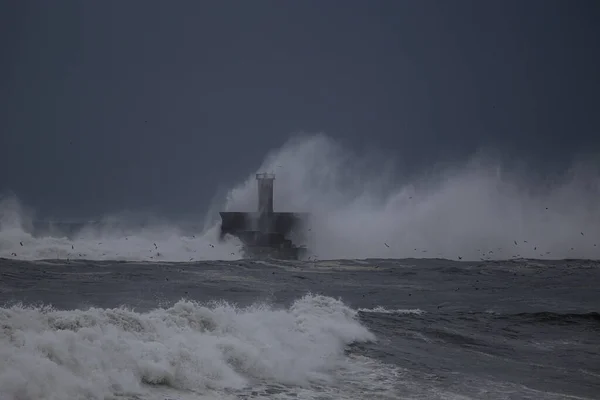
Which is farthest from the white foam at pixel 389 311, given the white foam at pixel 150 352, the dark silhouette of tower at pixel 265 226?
the dark silhouette of tower at pixel 265 226

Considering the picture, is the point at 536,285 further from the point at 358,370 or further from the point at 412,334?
the point at 358,370

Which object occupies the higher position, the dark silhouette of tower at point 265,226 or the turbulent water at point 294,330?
the dark silhouette of tower at point 265,226

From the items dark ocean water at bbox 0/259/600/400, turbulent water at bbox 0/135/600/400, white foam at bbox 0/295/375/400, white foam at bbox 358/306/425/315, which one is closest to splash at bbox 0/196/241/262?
turbulent water at bbox 0/135/600/400

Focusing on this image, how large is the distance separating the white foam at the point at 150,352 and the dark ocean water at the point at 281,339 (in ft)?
0.08

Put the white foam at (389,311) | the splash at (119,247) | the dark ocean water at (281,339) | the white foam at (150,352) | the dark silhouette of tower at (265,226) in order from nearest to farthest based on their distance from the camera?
the white foam at (150,352) → the dark ocean water at (281,339) → the white foam at (389,311) → the splash at (119,247) → the dark silhouette of tower at (265,226)

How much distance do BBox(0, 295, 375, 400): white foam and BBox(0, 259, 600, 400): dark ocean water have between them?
2cm

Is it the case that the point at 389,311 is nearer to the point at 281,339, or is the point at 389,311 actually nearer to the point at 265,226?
the point at 281,339

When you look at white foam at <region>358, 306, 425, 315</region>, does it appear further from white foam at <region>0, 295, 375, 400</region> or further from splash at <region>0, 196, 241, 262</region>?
splash at <region>0, 196, 241, 262</region>

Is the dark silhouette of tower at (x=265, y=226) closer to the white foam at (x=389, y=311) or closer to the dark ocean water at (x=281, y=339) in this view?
the dark ocean water at (x=281, y=339)

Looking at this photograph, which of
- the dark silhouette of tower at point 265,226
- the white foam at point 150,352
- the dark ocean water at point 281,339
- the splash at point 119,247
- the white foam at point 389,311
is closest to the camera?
the white foam at point 150,352

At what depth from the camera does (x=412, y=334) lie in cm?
1755

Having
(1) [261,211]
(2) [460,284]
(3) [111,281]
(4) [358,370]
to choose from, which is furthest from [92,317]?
(1) [261,211]

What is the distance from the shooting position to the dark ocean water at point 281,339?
9.57 metres

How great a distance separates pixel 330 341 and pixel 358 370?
76.6 inches
